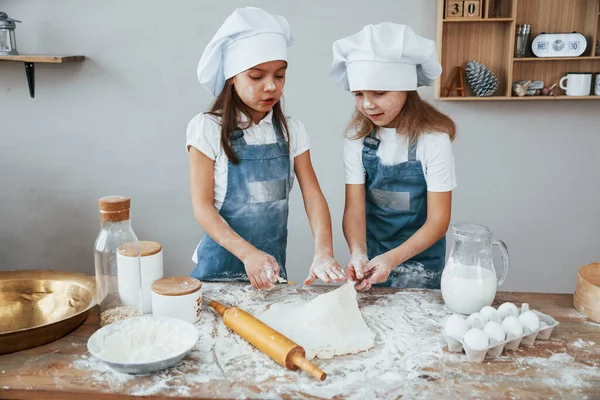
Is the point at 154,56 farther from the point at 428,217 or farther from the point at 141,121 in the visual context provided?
the point at 428,217

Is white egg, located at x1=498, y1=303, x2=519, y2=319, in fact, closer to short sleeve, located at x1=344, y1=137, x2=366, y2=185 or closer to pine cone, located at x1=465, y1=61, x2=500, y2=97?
short sleeve, located at x1=344, y1=137, x2=366, y2=185

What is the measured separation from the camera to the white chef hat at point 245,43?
1.57 m

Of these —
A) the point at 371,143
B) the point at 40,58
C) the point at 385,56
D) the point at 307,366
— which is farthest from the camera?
the point at 40,58

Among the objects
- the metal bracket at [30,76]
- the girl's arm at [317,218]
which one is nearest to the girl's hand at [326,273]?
the girl's arm at [317,218]

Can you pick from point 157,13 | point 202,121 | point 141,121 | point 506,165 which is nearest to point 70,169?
point 141,121

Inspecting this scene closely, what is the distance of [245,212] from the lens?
180cm

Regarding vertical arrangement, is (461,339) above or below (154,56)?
below

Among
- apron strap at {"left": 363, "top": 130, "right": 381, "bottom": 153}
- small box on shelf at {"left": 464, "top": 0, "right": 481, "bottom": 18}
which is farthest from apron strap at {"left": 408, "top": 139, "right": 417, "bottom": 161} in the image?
small box on shelf at {"left": 464, "top": 0, "right": 481, "bottom": 18}

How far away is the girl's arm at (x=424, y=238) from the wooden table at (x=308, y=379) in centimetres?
37

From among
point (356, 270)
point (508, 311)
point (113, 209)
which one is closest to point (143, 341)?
point (113, 209)

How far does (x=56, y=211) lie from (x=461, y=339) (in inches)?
101

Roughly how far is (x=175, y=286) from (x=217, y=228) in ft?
1.16

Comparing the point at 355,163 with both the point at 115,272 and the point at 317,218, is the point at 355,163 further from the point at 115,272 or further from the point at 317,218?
the point at 115,272

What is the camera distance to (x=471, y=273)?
1.34 m
